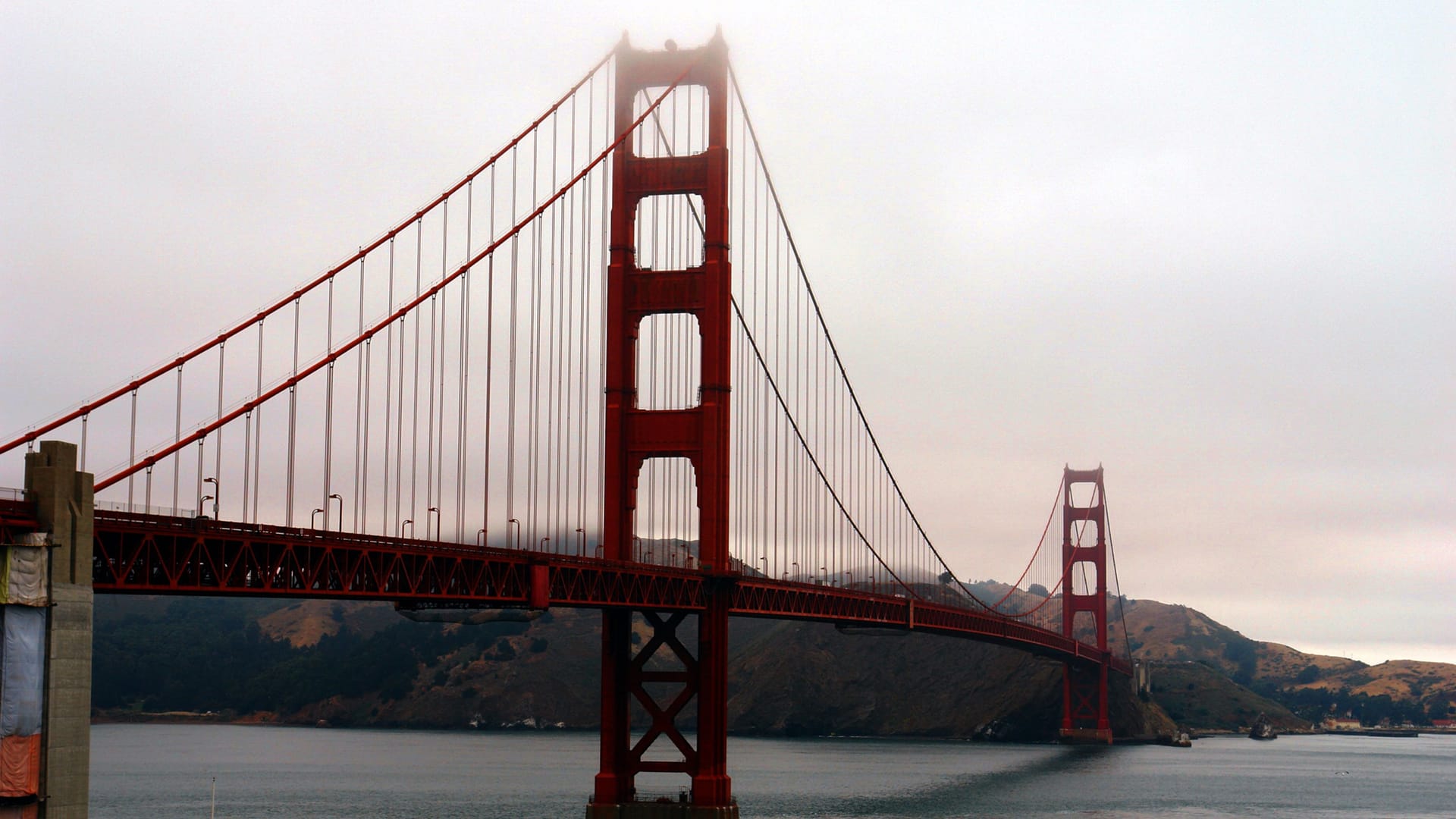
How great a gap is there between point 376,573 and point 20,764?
43.7 feet

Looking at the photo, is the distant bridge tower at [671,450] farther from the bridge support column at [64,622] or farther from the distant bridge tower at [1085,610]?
the distant bridge tower at [1085,610]

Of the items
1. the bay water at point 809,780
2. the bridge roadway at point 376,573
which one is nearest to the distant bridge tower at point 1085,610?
the bay water at point 809,780

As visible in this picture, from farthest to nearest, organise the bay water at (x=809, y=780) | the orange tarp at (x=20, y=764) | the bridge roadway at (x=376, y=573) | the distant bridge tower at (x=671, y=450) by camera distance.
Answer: the bay water at (x=809, y=780) < the distant bridge tower at (x=671, y=450) < the bridge roadway at (x=376, y=573) < the orange tarp at (x=20, y=764)

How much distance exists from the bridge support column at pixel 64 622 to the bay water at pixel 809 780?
4699 cm

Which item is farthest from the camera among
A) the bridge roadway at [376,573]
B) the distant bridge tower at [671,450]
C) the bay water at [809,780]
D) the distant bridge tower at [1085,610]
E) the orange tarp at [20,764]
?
the distant bridge tower at [1085,610]

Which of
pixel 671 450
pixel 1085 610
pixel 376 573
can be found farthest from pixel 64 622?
pixel 1085 610

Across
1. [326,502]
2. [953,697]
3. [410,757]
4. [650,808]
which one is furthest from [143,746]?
[326,502]

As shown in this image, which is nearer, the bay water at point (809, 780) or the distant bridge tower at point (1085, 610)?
the bay water at point (809, 780)

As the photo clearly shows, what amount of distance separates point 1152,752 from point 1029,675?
28899mm

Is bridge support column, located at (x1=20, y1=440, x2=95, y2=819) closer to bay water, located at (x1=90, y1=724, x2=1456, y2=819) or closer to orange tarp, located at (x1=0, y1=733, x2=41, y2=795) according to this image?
orange tarp, located at (x1=0, y1=733, x2=41, y2=795)

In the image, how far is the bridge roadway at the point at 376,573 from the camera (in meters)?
37.0

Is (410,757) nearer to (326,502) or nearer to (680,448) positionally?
(680,448)

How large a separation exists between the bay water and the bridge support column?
1850 inches

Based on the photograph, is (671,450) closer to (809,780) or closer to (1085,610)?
(809,780)
